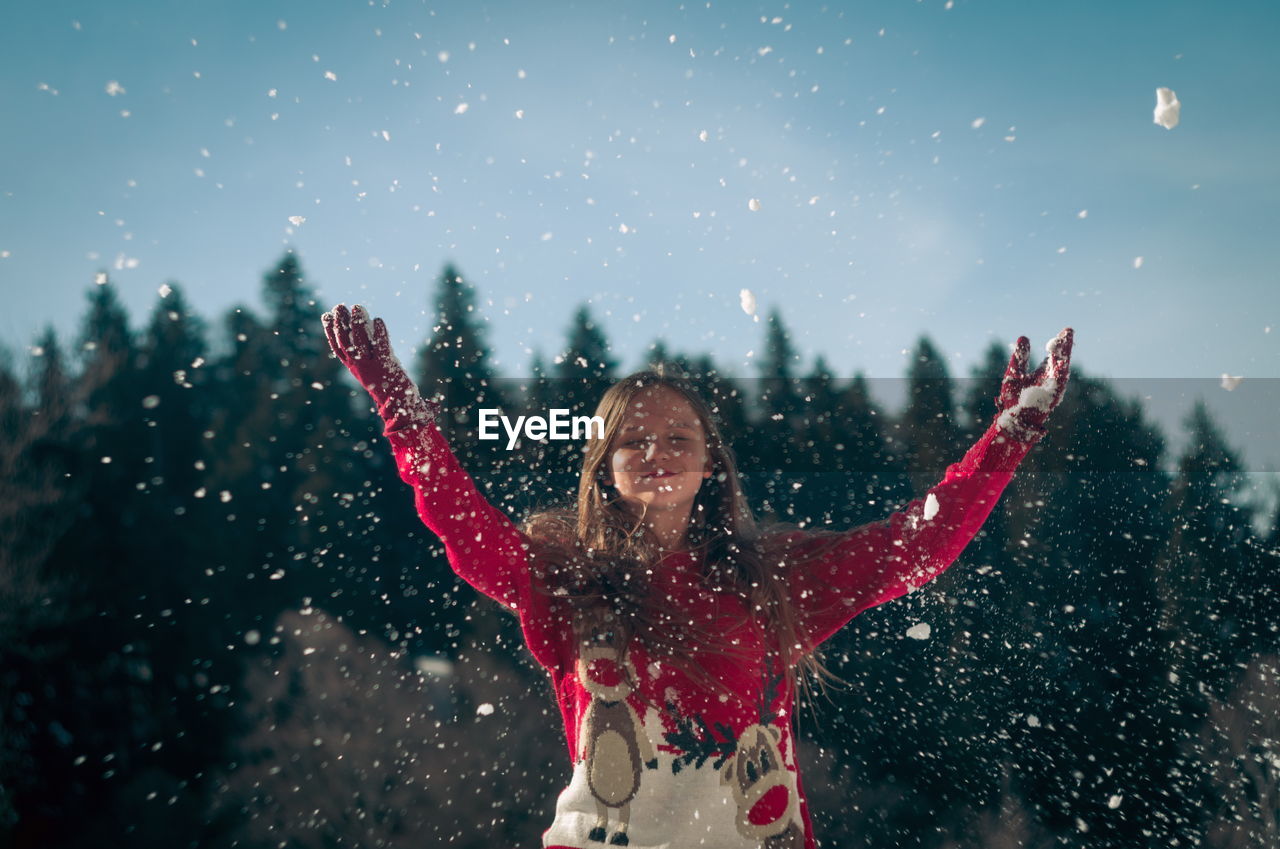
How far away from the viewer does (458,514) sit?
1949mm

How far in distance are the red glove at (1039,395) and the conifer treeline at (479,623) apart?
876cm

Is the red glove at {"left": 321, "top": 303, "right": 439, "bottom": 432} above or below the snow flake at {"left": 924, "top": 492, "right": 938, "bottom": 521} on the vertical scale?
above

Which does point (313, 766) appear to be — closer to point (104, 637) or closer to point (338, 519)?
point (338, 519)

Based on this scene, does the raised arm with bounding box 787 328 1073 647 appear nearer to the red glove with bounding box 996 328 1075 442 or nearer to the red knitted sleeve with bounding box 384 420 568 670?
the red glove with bounding box 996 328 1075 442

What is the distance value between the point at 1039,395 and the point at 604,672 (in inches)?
58.7

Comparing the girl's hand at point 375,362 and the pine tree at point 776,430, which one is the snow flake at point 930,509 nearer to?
the girl's hand at point 375,362

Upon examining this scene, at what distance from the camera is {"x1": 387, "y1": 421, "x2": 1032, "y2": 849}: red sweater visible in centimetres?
179

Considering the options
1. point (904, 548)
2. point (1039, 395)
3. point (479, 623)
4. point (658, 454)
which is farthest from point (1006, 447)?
point (479, 623)

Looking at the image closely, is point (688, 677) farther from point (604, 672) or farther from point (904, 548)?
point (904, 548)

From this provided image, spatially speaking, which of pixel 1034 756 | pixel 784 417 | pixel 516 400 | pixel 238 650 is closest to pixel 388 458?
pixel 516 400

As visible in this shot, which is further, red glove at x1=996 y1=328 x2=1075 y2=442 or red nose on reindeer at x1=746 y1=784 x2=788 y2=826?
red glove at x1=996 y1=328 x2=1075 y2=442

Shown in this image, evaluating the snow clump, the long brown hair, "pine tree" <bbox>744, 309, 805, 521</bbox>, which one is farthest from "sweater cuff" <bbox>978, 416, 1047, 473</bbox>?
the snow clump

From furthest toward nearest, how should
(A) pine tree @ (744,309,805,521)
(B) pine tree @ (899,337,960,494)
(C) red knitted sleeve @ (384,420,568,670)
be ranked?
(B) pine tree @ (899,337,960,494) → (A) pine tree @ (744,309,805,521) → (C) red knitted sleeve @ (384,420,568,670)

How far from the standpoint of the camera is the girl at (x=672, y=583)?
182 centimetres
